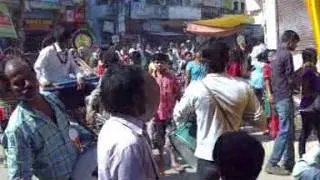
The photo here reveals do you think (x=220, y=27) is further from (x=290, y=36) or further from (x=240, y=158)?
(x=240, y=158)

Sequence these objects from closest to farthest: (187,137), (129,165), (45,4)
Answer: (129,165)
(187,137)
(45,4)

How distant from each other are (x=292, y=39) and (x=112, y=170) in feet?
14.9

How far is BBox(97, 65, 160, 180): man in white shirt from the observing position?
2596 mm

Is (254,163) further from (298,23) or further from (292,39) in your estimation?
(298,23)

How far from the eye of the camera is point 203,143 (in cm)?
420

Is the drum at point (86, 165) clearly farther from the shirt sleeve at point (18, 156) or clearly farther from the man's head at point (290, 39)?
the man's head at point (290, 39)

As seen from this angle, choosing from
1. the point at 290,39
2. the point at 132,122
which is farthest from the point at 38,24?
the point at 132,122

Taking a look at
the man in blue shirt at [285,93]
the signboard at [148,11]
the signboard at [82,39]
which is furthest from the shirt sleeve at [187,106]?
the signboard at [148,11]

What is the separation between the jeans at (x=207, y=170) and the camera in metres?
4.07

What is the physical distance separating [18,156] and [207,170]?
150 cm

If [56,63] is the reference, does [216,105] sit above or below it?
below

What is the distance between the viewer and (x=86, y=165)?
10.4 ft

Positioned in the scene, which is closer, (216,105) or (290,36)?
(216,105)

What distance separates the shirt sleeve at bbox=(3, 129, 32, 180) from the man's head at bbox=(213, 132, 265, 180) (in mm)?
1137
